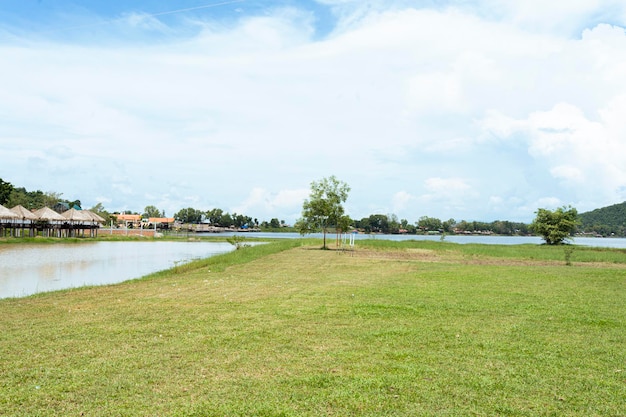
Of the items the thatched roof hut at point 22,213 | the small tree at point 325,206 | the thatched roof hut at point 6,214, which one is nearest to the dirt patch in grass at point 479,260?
the small tree at point 325,206

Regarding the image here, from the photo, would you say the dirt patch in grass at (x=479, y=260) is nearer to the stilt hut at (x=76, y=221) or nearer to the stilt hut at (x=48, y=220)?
the stilt hut at (x=48, y=220)

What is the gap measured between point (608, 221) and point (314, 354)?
163985mm

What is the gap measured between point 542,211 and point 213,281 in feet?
184

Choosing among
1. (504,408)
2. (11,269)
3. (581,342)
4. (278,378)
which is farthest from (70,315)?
(11,269)

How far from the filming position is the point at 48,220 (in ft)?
243

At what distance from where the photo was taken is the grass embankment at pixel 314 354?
5.14 meters

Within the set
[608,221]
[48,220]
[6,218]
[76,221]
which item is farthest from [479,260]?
[608,221]

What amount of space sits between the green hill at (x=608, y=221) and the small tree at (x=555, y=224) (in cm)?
9202

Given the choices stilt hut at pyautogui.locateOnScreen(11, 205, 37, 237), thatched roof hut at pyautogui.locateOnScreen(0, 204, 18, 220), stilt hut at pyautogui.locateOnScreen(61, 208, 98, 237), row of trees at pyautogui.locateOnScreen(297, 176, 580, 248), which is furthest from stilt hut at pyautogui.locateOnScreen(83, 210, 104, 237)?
row of trees at pyautogui.locateOnScreen(297, 176, 580, 248)

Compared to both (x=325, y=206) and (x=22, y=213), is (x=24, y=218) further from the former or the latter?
(x=325, y=206)

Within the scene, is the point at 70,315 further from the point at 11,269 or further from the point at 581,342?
the point at 11,269

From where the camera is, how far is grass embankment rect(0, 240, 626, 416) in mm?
5141

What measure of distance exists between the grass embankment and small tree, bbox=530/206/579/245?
49.7 m

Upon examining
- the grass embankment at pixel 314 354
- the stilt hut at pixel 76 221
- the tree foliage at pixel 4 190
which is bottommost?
the grass embankment at pixel 314 354
